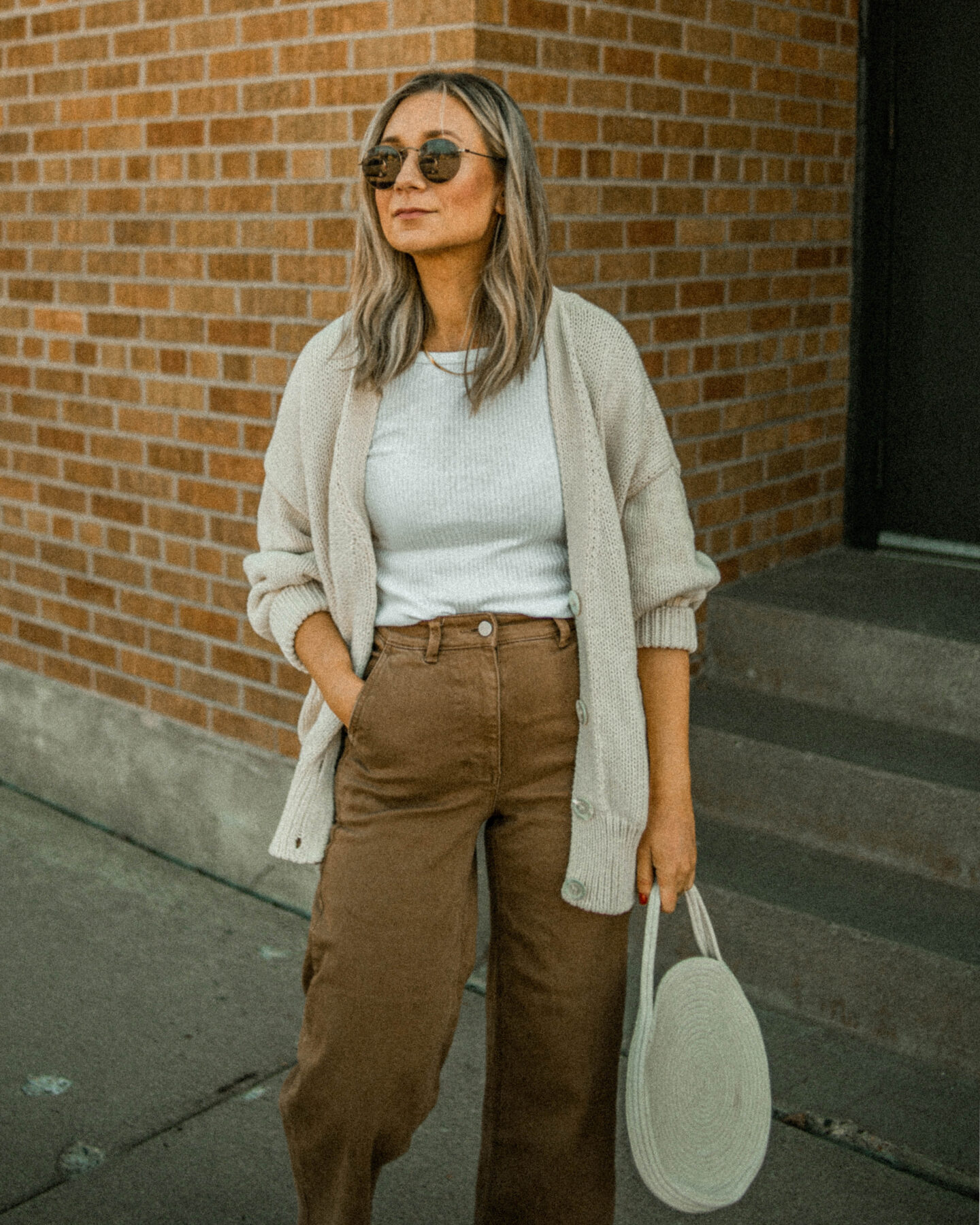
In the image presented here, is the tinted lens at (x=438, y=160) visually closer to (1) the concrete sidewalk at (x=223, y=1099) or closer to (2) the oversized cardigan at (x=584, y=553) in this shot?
(2) the oversized cardigan at (x=584, y=553)

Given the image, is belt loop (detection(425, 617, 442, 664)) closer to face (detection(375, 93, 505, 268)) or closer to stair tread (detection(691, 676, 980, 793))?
face (detection(375, 93, 505, 268))

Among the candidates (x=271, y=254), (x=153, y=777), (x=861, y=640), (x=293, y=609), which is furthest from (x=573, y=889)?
(x=153, y=777)

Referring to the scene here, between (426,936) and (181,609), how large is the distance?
2.55m

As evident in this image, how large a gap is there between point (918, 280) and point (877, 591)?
1.04m

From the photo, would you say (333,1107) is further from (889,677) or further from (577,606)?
(889,677)

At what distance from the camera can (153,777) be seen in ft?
16.1

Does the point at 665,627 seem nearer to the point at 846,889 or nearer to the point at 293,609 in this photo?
the point at 293,609

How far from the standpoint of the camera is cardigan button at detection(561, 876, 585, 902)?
2404 mm

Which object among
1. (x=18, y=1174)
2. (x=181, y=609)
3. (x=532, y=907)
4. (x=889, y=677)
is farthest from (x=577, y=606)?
(x=181, y=609)

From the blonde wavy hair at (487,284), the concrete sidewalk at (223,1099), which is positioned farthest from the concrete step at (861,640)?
the blonde wavy hair at (487,284)

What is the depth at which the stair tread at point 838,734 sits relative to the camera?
12.9 feet

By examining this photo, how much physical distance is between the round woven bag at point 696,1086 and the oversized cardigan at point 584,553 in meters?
0.17

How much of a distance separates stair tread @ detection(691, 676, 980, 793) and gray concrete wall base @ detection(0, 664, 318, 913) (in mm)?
1255

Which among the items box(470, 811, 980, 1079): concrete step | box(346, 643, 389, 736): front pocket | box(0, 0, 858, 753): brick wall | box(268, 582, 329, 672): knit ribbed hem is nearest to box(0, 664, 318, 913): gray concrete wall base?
box(0, 0, 858, 753): brick wall
